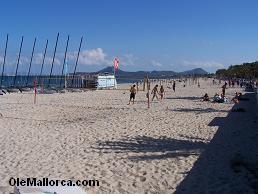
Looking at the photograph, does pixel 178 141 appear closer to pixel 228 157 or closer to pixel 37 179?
pixel 228 157

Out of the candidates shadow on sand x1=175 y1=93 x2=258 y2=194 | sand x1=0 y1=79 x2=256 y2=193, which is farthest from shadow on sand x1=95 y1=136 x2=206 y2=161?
shadow on sand x1=175 y1=93 x2=258 y2=194

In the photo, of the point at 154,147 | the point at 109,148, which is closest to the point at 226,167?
the point at 154,147

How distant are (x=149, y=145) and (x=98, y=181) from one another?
3978 mm

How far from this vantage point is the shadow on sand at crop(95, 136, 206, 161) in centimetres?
1080

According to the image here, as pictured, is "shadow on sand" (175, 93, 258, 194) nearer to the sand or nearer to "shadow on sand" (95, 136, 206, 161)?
the sand

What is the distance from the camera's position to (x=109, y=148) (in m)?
11.6

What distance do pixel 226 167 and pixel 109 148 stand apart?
3397 millimetres

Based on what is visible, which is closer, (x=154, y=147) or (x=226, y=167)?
(x=226, y=167)

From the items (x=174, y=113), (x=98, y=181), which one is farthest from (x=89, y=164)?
(x=174, y=113)

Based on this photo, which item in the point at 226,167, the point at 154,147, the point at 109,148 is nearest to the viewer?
the point at 226,167

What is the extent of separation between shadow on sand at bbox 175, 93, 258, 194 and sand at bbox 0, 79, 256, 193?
210mm

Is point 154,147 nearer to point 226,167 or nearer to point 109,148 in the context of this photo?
point 109,148

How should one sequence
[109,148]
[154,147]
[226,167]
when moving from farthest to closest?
1. [154,147]
2. [109,148]
3. [226,167]

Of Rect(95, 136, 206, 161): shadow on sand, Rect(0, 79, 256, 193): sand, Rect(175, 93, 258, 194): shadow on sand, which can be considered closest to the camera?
Rect(175, 93, 258, 194): shadow on sand
